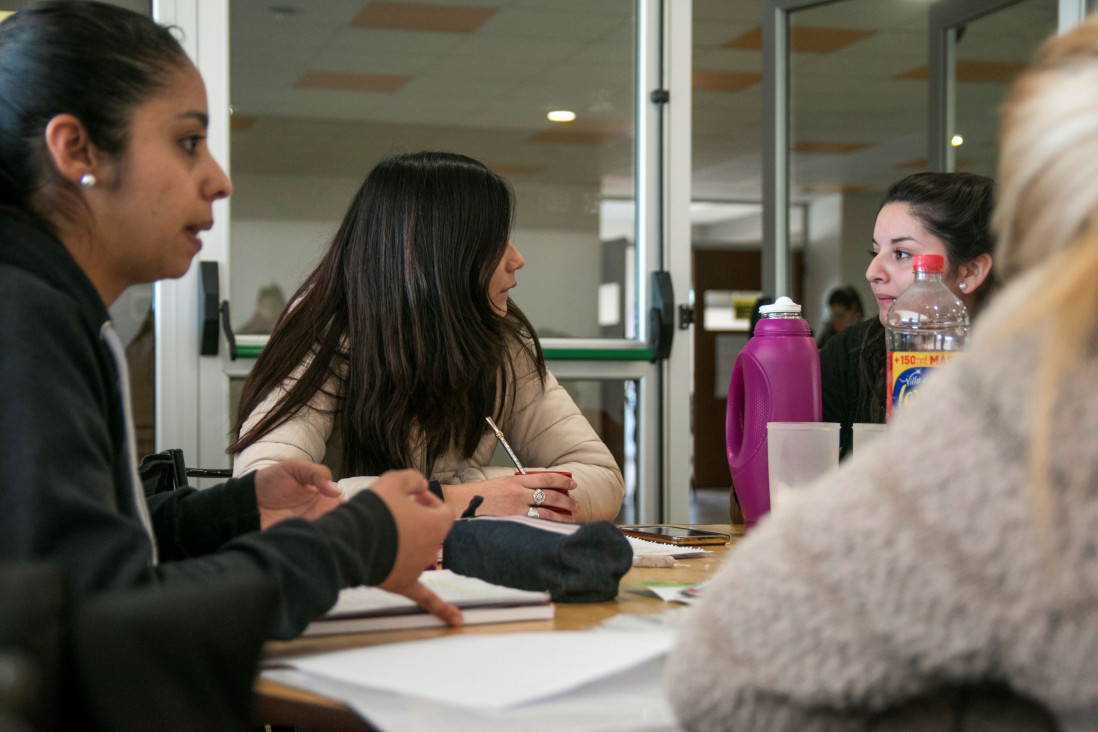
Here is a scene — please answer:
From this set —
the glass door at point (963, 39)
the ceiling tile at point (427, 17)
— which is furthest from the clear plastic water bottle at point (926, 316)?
the ceiling tile at point (427, 17)

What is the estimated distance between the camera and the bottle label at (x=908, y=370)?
117 centimetres

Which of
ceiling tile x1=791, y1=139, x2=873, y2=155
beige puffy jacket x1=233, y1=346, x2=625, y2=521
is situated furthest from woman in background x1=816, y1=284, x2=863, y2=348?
beige puffy jacket x1=233, y1=346, x2=625, y2=521

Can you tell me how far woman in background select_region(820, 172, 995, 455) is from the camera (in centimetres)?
188

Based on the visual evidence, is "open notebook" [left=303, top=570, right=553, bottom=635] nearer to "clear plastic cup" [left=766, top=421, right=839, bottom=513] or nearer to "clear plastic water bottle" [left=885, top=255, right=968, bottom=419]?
"clear plastic cup" [left=766, top=421, right=839, bottom=513]

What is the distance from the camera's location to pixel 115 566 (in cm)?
68

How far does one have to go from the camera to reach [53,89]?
34.8 inches

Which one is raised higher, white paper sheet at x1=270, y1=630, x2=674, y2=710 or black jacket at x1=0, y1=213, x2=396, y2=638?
black jacket at x1=0, y1=213, x2=396, y2=638

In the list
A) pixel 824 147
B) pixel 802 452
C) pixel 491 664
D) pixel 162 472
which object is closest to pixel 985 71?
pixel 824 147

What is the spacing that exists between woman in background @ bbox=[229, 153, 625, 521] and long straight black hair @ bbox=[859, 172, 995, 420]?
1.81 ft

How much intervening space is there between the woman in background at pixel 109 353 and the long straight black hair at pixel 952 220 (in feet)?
3.79

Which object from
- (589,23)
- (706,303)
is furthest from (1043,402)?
(706,303)

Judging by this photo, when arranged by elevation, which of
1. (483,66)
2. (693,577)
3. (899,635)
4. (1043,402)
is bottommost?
(693,577)

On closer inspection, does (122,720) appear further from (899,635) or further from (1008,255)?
(1008,255)

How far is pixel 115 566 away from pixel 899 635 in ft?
1.61
